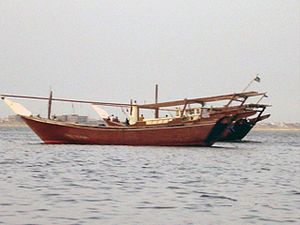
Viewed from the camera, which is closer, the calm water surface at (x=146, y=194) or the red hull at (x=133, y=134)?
the calm water surface at (x=146, y=194)

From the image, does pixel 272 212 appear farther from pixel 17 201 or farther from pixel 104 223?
pixel 17 201

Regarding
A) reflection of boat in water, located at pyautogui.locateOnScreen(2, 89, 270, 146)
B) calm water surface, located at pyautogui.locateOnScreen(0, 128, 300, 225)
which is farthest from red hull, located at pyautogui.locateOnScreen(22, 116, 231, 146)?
calm water surface, located at pyautogui.locateOnScreen(0, 128, 300, 225)

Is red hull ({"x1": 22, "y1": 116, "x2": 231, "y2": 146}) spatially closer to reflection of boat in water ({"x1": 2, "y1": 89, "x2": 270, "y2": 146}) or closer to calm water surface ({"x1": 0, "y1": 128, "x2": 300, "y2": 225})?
reflection of boat in water ({"x1": 2, "y1": 89, "x2": 270, "y2": 146})

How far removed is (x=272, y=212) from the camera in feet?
50.0

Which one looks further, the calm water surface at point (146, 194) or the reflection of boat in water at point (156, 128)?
the reflection of boat in water at point (156, 128)

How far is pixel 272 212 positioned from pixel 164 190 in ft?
15.3

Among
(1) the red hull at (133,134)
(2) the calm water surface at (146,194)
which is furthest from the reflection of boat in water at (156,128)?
(2) the calm water surface at (146,194)

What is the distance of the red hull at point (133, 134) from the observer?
148ft

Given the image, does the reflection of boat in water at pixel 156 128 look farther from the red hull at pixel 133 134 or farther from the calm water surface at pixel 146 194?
the calm water surface at pixel 146 194

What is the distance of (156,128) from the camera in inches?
1800

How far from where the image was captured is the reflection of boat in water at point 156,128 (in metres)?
45.2

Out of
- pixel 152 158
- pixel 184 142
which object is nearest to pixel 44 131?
pixel 184 142

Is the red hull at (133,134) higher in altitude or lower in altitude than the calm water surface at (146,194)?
higher

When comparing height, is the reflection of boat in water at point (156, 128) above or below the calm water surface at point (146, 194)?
above
